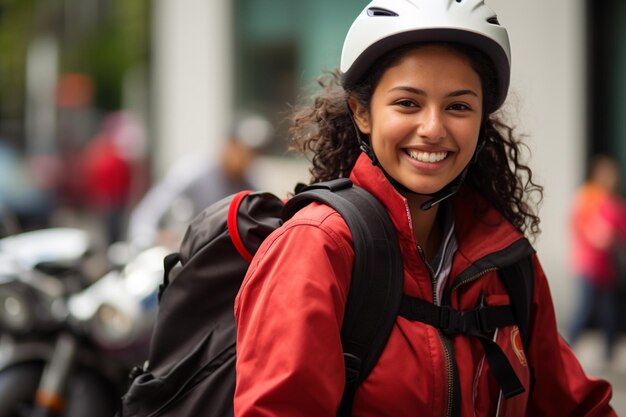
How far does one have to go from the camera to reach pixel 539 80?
9375 mm

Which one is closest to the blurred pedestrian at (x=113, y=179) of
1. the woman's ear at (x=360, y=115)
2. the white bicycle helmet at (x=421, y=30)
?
the woman's ear at (x=360, y=115)

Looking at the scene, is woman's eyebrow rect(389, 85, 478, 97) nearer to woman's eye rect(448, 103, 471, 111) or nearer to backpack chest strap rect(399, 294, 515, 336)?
woman's eye rect(448, 103, 471, 111)

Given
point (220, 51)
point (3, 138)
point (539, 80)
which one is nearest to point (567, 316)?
point (539, 80)

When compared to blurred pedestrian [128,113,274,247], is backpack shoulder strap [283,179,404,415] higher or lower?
higher

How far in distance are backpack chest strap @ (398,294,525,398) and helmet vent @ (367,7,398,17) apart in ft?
2.24

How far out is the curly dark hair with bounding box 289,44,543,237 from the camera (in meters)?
2.72

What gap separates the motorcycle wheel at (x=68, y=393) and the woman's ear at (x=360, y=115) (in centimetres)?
260

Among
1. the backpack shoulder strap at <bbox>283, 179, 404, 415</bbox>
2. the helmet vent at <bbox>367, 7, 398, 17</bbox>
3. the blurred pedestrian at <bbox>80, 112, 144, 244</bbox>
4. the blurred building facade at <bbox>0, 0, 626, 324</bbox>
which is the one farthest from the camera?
the blurred pedestrian at <bbox>80, 112, 144, 244</bbox>

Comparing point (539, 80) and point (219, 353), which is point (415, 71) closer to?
point (219, 353)

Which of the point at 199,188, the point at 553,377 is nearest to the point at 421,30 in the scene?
the point at 553,377

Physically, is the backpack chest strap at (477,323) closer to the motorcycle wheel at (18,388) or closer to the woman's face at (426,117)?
the woman's face at (426,117)

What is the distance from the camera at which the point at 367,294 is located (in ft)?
7.34

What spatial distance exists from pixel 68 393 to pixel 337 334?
2.91m

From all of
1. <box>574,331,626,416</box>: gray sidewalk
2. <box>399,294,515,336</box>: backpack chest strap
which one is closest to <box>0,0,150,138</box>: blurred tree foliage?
<box>574,331,626,416</box>: gray sidewalk
